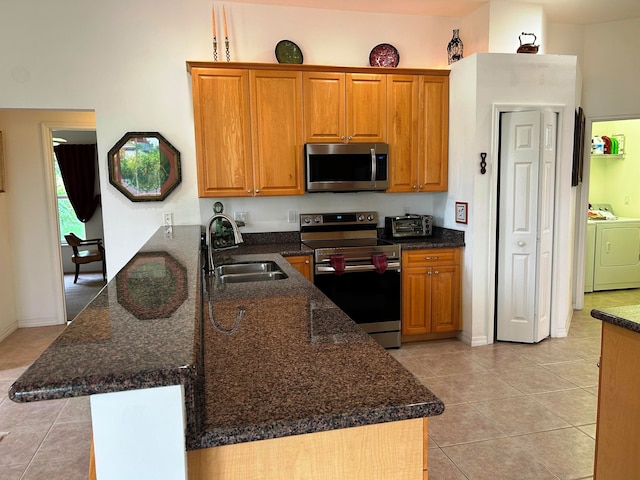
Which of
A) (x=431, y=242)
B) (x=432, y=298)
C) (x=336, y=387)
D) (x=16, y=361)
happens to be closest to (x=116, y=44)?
(x=16, y=361)

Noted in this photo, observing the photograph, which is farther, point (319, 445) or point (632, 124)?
point (632, 124)

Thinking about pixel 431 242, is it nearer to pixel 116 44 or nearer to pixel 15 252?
pixel 116 44

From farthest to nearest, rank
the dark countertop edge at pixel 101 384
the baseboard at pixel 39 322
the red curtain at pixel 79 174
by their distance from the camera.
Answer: the red curtain at pixel 79 174 < the baseboard at pixel 39 322 < the dark countertop edge at pixel 101 384

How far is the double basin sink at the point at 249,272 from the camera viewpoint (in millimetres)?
2812

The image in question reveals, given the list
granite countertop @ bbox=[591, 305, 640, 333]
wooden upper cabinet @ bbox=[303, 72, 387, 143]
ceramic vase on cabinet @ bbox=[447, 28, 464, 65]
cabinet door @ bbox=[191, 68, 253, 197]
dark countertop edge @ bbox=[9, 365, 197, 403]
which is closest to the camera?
dark countertop edge @ bbox=[9, 365, 197, 403]

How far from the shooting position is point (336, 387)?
111 cm

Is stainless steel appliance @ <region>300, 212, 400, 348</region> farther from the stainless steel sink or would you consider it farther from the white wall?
the white wall

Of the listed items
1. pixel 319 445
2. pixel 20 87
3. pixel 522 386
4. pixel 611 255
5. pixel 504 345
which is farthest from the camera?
pixel 611 255

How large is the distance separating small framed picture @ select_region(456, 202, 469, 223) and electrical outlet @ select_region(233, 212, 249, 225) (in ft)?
6.21

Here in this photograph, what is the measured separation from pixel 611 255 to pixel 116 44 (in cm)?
591

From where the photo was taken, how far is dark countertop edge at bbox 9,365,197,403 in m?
0.77

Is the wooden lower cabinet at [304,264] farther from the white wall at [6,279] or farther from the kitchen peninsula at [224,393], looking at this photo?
the white wall at [6,279]

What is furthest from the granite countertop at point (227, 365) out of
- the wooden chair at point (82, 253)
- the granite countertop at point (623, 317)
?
the wooden chair at point (82, 253)

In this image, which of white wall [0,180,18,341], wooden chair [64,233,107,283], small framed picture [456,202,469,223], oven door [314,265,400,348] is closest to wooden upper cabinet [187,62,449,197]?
small framed picture [456,202,469,223]
